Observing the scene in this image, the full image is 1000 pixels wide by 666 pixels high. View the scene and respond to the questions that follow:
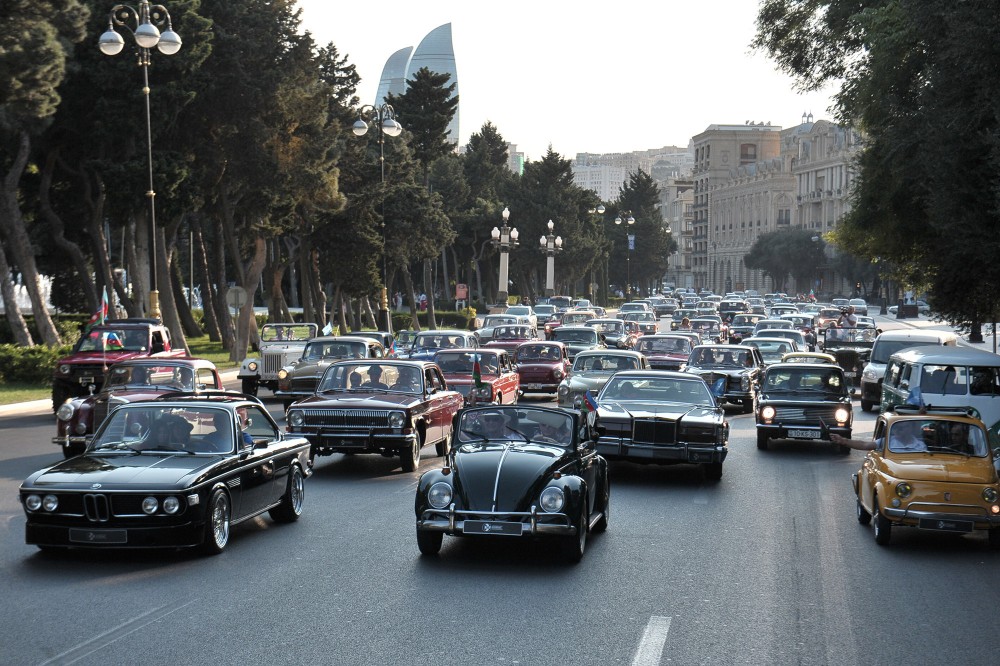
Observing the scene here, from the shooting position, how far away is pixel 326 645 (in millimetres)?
8281

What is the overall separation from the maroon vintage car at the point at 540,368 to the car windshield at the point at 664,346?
84.0 inches

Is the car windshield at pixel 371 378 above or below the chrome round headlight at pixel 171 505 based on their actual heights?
above

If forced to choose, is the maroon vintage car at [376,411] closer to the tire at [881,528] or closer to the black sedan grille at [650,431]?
the black sedan grille at [650,431]

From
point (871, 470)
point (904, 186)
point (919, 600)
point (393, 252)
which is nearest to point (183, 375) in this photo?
point (871, 470)

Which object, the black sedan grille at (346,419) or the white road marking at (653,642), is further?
the black sedan grille at (346,419)

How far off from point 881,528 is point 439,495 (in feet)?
15.0

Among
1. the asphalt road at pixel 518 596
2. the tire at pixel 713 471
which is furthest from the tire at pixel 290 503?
the tire at pixel 713 471

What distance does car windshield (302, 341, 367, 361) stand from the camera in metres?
26.9

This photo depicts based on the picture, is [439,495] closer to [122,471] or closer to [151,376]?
[122,471]

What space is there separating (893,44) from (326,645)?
58.0 ft

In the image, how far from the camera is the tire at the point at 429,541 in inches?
442

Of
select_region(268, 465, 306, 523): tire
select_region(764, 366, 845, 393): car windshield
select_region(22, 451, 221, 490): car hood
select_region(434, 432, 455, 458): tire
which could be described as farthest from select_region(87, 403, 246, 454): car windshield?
select_region(764, 366, 845, 393): car windshield

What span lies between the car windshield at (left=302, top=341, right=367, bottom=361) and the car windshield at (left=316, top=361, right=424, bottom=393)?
799cm

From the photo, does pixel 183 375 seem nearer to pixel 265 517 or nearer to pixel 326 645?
pixel 265 517
